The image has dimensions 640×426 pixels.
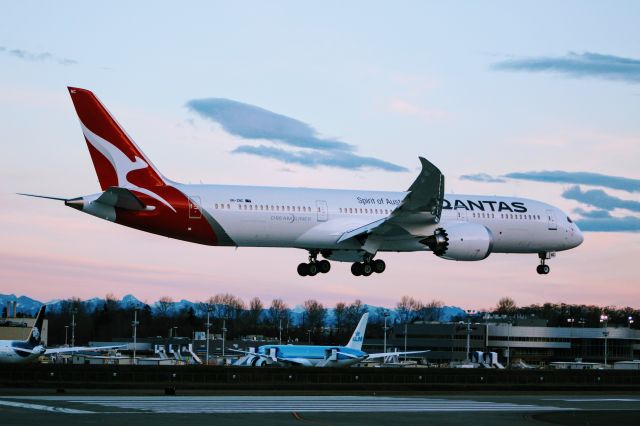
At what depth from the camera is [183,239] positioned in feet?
164

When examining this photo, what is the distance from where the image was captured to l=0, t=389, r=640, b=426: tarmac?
1169 inches

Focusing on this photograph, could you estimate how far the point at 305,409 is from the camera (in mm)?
37250

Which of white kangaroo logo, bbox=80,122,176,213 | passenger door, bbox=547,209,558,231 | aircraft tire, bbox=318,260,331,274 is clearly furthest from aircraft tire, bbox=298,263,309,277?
passenger door, bbox=547,209,558,231

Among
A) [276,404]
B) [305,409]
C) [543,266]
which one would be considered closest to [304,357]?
[543,266]

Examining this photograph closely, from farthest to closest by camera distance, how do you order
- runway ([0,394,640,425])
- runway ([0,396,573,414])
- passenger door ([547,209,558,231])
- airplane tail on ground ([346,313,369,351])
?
airplane tail on ground ([346,313,369,351])
passenger door ([547,209,558,231])
runway ([0,396,573,414])
runway ([0,394,640,425])

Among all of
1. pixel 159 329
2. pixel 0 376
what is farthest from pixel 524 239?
pixel 159 329

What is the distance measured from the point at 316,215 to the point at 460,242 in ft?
25.5

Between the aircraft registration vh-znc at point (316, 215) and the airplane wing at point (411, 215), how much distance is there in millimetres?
52

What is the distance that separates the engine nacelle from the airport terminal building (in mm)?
81412

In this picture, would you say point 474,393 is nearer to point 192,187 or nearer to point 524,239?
point 524,239

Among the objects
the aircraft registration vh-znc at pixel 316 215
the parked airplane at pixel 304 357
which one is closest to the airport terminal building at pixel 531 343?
the parked airplane at pixel 304 357

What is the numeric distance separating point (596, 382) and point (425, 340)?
7467 centimetres

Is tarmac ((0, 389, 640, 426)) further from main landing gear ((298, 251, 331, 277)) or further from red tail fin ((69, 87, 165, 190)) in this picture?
red tail fin ((69, 87, 165, 190))

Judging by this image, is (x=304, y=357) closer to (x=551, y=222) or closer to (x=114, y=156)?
(x=551, y=222)
